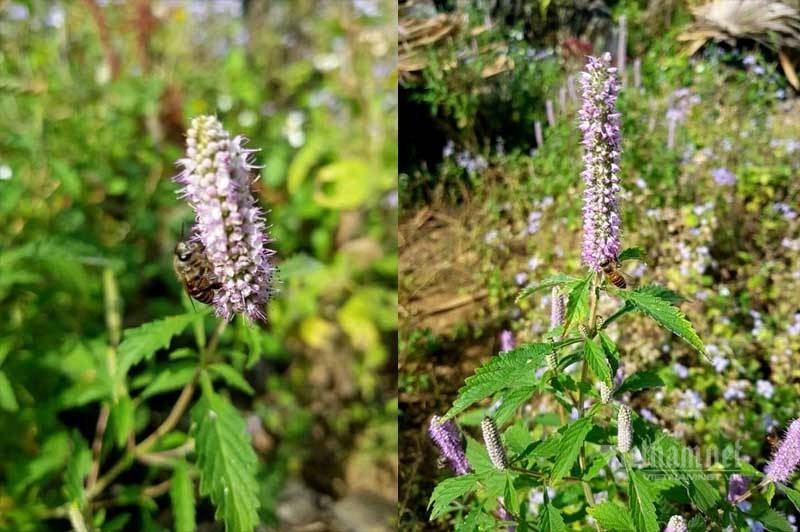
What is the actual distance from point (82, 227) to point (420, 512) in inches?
56.6

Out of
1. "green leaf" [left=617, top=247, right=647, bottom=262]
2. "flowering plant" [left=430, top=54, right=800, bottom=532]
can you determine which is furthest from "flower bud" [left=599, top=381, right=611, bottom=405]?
"green leaf" [left=617, top=247, right=647, bottom=262]

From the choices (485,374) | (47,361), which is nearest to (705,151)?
(485,374)

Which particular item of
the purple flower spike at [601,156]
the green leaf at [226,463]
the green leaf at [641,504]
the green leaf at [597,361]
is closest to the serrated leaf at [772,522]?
the green leaf at [641,504]

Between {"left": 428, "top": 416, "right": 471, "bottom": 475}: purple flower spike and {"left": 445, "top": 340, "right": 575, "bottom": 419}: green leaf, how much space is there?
8.0 inches

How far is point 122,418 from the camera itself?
1.71 metres

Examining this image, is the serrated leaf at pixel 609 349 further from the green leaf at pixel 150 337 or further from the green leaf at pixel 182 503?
the green leaf at pixel 182 503

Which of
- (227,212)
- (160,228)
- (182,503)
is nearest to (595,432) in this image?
(227,212)

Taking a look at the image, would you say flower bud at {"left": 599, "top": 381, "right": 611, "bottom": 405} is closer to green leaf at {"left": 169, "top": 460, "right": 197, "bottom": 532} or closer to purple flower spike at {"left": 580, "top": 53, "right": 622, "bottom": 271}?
purple flower spike at {"left": 580, "top": 53, "right": 622, "bottom": 271}

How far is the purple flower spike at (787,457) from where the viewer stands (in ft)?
4.14

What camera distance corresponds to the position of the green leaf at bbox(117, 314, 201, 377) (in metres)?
1.29

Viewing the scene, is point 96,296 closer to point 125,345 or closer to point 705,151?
point 125,345

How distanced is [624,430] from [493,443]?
0.68ft

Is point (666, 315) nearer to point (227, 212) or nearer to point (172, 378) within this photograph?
point (227, 212)

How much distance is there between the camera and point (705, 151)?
1699 mm
